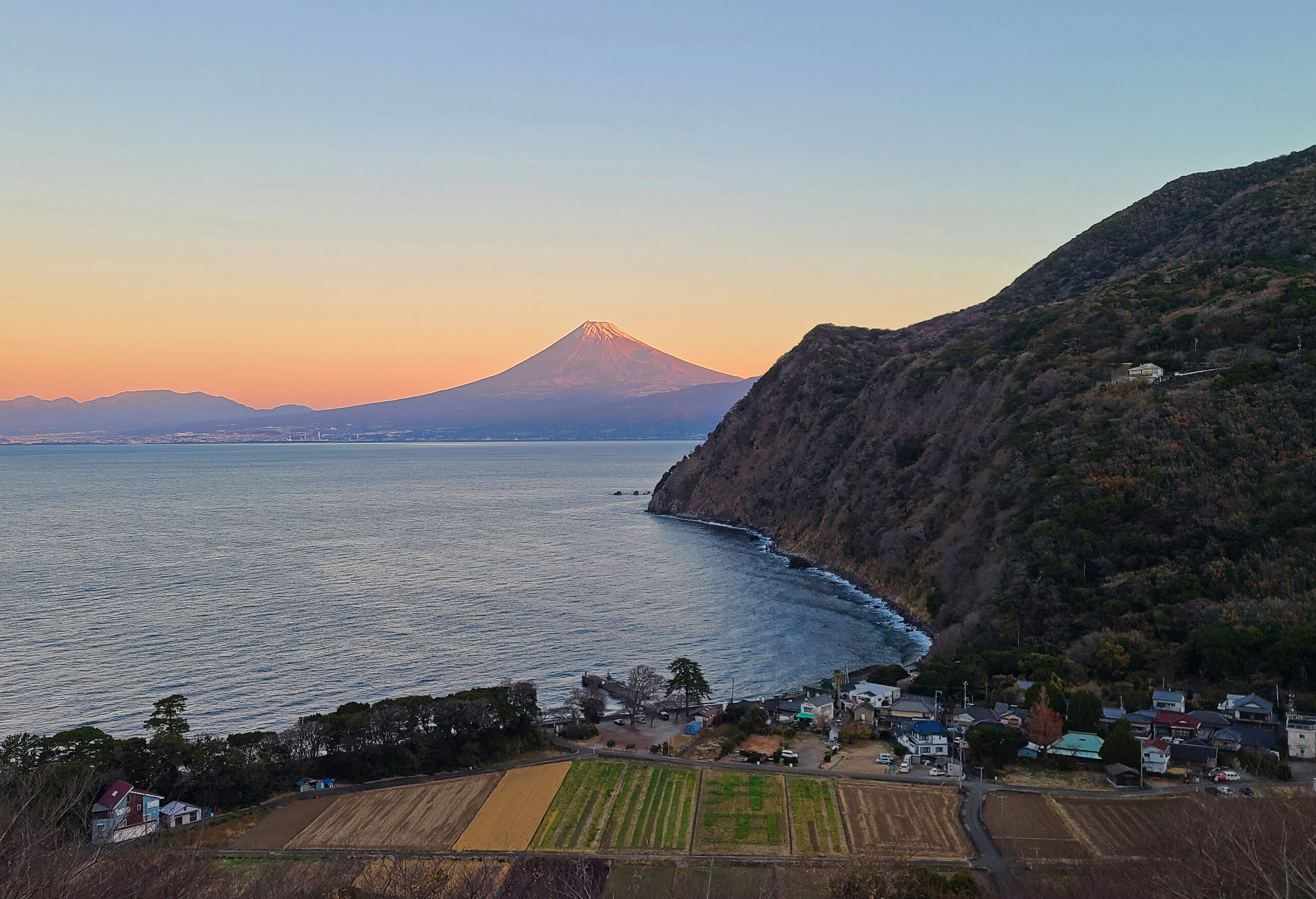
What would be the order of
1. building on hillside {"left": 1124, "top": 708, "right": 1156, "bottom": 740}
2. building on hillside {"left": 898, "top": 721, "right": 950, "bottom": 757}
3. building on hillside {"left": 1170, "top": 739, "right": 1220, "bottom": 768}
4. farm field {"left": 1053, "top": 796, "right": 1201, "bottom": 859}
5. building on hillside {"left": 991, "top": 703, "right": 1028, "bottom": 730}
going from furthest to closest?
building on hillside {"left": 991, "top": 703, "right": 1028, "bottom": 730}, building on hillside {"left": 898, "top": 721, "right": 950, "bottom": 757}, building on hillside {"left": 1124, "top": 708, "right": 1156, "bottom": 740}, building on hillside {"left": 1170, "top": 739, "right": 1220, "bottom": 768}, farm field {"left": 1053, "top": 796, "right": 1201, "bottom": 859}

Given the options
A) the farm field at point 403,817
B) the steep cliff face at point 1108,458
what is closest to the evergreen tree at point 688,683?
the farm field at point 403,817

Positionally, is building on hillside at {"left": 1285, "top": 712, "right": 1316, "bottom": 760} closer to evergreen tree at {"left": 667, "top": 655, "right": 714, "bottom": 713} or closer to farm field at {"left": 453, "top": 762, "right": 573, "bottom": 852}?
evergreen tree at {"left": 667, "top": 655, "right": 714, "bottom": 713}

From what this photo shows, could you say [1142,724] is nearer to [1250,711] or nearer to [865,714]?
[1250,711]

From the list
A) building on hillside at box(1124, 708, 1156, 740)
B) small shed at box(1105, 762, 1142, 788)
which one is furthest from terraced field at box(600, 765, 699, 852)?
building on hillside at box(1124, 708, 1156, 740)

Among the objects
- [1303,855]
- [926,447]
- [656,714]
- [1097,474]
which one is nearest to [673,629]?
[656,714]

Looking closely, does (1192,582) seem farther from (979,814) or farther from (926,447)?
(926,447)

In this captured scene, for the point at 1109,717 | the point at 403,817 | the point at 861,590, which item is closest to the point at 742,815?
the point at 403,817
